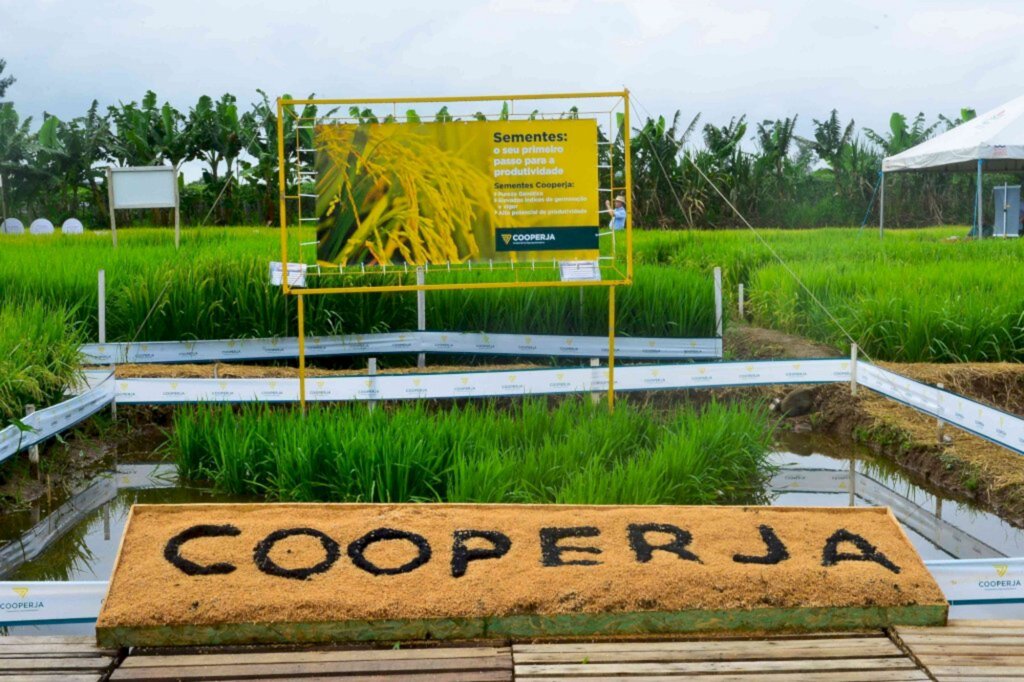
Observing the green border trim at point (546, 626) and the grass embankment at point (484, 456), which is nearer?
the green border trim at point (546, 626)

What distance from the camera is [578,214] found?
8.16m

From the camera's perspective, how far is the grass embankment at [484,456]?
6.07 m

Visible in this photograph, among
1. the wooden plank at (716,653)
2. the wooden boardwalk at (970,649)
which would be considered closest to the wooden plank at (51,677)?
the wooden plank at (716,653)

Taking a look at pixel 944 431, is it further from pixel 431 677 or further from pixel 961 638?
pixel 431 677

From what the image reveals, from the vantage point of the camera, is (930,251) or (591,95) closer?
(591,95)

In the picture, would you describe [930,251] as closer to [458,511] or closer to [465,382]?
[465,382]

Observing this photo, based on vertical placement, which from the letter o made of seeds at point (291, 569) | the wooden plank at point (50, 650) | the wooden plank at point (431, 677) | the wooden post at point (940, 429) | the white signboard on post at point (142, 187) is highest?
the white signboard on post at point (142, 187)

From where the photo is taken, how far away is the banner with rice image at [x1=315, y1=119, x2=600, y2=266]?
318 inches

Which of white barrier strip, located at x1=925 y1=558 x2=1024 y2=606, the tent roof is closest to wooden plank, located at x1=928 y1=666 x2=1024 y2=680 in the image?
white barrier strip, located at x1=925 y1=558 x2=1024 y2=606

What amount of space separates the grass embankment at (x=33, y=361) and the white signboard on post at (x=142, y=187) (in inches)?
323

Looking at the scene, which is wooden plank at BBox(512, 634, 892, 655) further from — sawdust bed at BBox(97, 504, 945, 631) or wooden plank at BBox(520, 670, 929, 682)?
wooden plank at BBox(520, 670, 929, 682)

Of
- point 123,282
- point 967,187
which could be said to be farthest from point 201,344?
point 967,187

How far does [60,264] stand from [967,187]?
1183 inches

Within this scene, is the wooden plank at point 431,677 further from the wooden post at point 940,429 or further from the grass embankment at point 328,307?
the grass embankment at point 328,307
